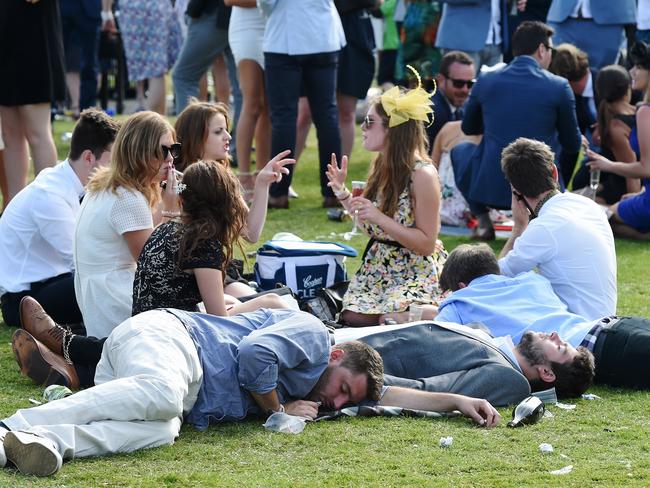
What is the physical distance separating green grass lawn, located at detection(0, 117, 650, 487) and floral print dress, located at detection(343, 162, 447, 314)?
4.73 ft

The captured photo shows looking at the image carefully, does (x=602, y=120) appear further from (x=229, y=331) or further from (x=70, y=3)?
(x=70, y=3)

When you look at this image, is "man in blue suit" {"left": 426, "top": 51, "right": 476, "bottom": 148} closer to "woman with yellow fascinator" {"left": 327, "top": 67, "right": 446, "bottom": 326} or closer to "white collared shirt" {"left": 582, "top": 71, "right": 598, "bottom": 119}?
"white collared shirt" {"left": 582, "top": 71, "right": 598, "bottom": 119}

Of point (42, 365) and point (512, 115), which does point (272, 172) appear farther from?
point (512, 115)

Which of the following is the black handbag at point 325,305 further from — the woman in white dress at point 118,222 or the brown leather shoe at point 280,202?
the brown leather shoe at point 280,202

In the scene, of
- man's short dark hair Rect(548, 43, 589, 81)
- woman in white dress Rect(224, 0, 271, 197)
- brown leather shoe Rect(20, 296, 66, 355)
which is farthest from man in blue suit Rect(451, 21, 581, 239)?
brown leather shoe Rect(20, 296, 66, 355)

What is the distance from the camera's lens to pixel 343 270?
6.54 metres

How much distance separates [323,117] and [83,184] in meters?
3.22

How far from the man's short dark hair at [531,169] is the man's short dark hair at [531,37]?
2.45m

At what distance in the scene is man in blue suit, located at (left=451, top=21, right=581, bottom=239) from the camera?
7805 millimetres

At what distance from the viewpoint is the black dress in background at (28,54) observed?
25.4 feet

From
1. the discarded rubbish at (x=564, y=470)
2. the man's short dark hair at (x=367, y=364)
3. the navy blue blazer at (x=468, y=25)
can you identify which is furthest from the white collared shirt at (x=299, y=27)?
the discarded rubbish at (x=564, y=470)

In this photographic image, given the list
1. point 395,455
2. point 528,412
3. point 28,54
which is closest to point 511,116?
point 28,54

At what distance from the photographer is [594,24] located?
10320 mm

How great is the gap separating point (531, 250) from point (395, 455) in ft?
5.94
